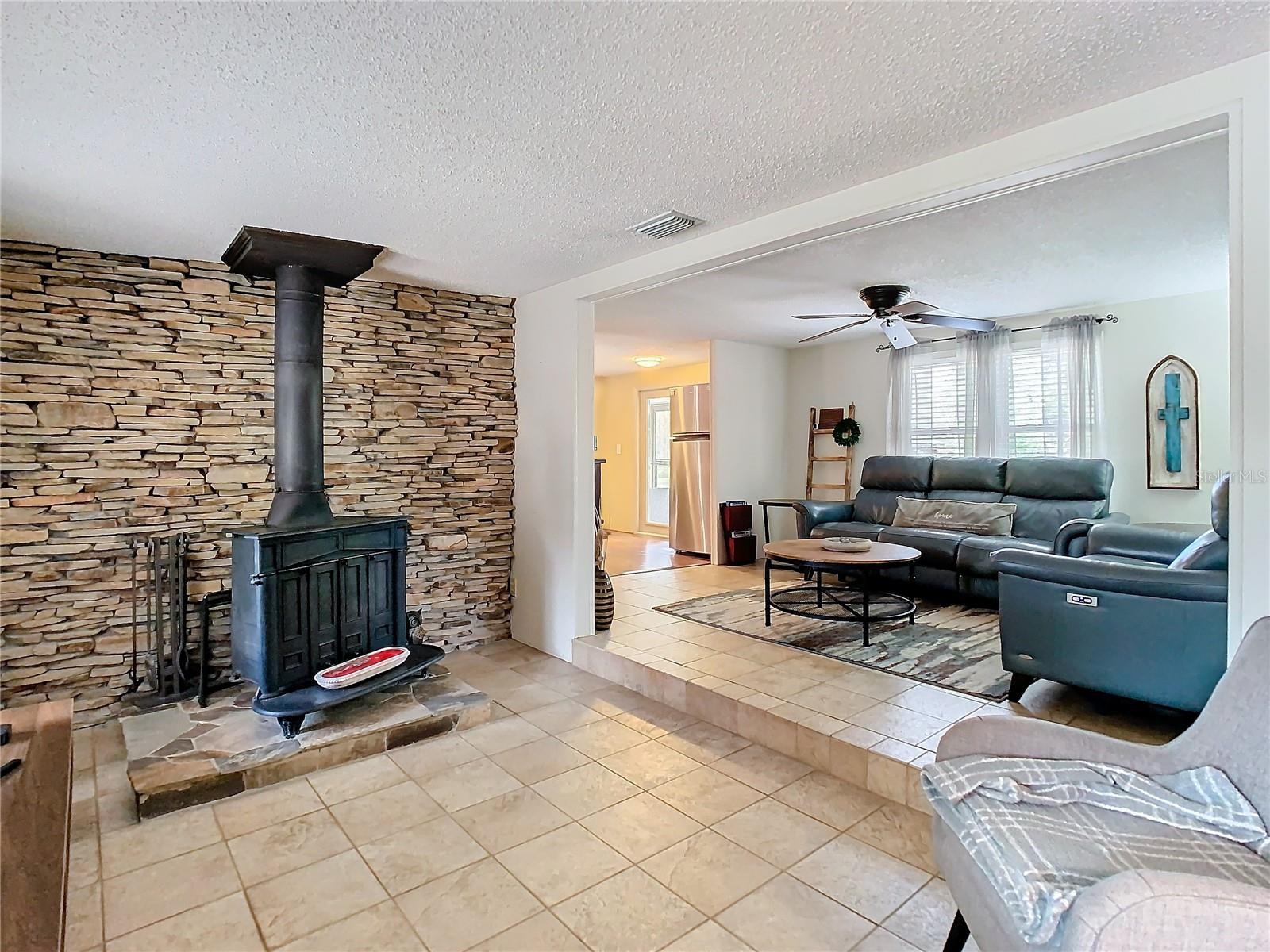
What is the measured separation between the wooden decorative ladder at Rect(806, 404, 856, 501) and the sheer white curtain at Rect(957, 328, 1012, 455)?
1231mm

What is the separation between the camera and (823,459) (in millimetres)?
7105

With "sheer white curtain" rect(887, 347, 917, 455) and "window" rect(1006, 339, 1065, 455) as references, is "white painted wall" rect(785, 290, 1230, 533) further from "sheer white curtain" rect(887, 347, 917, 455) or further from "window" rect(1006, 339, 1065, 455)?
"sheer white curtain" rect(887, 347, 917, 455)

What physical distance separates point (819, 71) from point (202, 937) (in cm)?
284

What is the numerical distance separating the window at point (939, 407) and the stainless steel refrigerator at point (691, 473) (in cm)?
199

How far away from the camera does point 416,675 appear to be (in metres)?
3.55

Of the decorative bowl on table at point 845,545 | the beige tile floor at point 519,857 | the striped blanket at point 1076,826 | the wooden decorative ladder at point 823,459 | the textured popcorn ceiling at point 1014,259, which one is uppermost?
the textured popcorn ceiling at point 1014,259

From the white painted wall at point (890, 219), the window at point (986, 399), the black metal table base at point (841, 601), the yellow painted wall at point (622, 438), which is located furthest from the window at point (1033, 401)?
the yellow painted wall at point (622, 438)

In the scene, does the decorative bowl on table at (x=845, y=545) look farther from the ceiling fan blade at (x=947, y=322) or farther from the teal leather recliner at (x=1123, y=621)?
the ceiling fan blade at (x=947, y=322)

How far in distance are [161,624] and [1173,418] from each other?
6433 mm

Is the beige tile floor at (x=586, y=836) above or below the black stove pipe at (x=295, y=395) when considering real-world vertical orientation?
below

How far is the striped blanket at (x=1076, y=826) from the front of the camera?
1.23 m

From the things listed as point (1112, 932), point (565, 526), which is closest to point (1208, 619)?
point (1112, 932)

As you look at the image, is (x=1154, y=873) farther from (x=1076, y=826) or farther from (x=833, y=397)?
(x=833, y=397)

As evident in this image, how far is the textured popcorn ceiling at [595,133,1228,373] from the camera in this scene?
291cm
